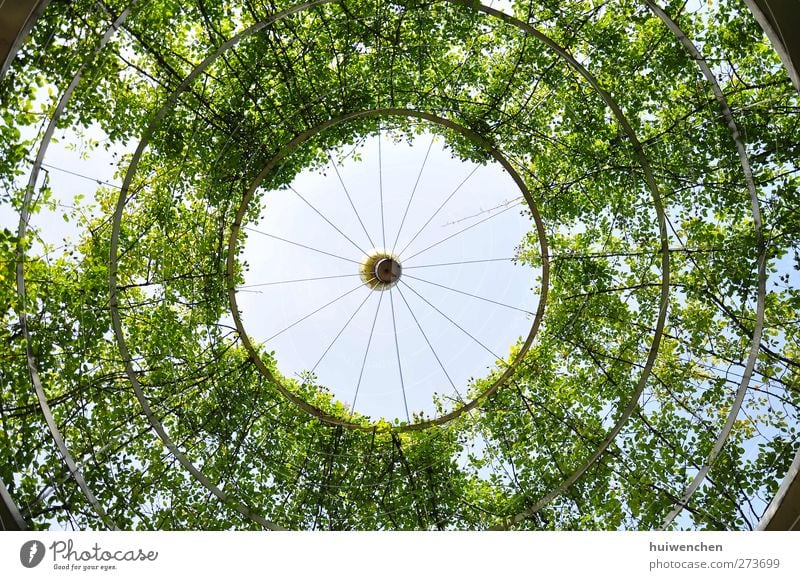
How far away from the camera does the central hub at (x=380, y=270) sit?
547 inches

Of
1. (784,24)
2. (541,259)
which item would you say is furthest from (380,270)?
(784,24)

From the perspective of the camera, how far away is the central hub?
547 inches

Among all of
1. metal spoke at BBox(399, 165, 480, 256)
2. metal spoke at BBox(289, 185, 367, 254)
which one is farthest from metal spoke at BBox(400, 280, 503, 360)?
metal spoke at BBox(289, 185, 367, 254)

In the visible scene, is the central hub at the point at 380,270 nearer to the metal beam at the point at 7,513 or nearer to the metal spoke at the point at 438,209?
the metal spoke at the point at 438,209

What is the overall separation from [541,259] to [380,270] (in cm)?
313

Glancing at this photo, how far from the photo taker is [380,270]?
45.8 feet

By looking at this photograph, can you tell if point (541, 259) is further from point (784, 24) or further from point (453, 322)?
point (784, 24)

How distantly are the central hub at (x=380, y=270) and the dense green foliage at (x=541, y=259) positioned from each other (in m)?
2.40

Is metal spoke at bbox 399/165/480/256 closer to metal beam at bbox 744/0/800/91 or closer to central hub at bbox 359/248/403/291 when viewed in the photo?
central hub at bbox 359/248/403/291

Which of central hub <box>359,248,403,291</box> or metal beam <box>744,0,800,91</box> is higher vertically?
central hub <box>359,248,403,291</box>

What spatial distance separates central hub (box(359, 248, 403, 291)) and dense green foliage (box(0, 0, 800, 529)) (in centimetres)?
240

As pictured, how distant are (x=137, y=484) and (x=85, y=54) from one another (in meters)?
6.53

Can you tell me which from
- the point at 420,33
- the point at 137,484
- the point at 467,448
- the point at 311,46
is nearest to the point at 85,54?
the point at 311,46

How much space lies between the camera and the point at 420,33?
39.9 feet
